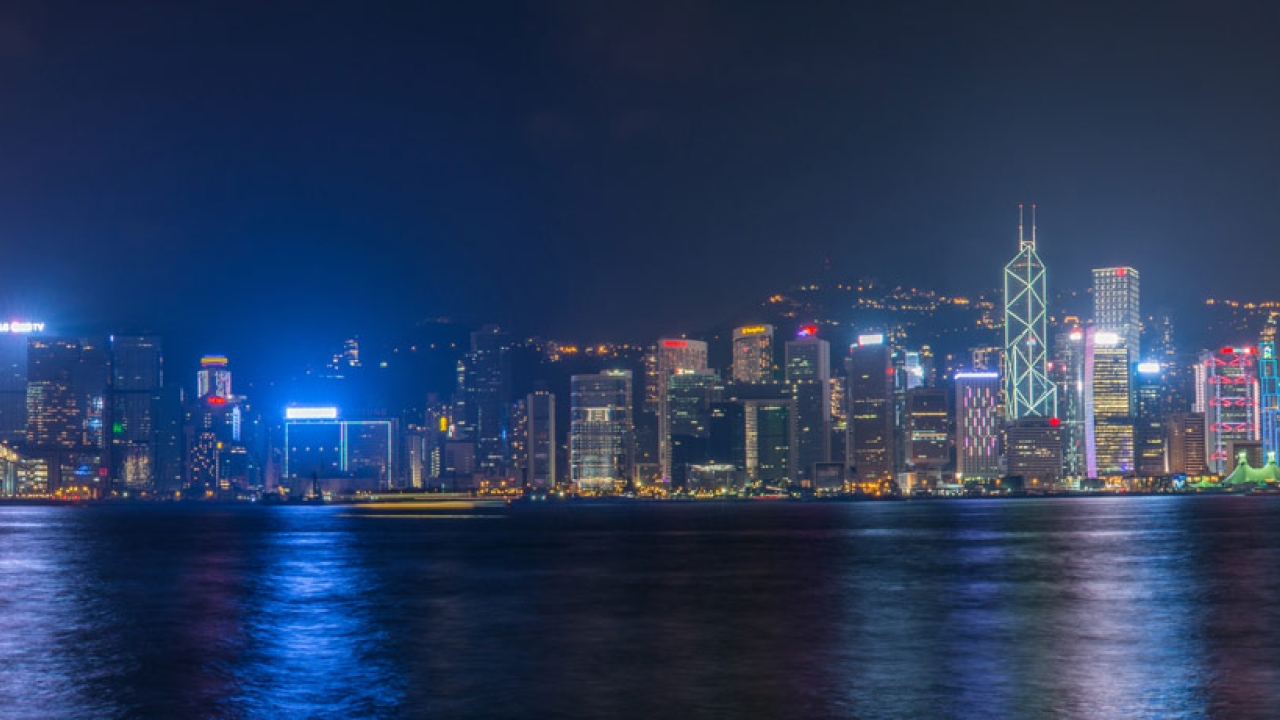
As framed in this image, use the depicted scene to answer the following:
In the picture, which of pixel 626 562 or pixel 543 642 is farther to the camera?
pixel 626 562

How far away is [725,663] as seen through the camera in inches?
1526

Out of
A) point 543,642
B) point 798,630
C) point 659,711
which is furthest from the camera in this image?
point 798,630

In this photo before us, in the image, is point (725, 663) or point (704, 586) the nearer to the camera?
point (725, 663)

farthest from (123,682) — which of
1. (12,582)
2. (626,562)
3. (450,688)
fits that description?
(626,562)

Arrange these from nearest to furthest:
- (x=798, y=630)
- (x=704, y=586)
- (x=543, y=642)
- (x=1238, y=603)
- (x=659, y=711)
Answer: (x=659, y=711)
(x=543, y=642)
(x=798, y=630)
(x=1238, y=603)
(x=704, y=586)

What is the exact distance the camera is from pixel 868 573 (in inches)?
3039

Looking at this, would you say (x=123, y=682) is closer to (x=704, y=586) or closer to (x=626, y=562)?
(x=704, y=586)

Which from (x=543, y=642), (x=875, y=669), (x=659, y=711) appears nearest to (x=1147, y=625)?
(x=875, y=669)

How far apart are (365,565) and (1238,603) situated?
5295cm

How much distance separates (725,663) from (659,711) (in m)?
7.75

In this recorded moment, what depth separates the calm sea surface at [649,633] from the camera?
3300 centimetres

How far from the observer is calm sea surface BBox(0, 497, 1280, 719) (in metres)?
33.0

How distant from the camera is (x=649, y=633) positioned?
47344mm

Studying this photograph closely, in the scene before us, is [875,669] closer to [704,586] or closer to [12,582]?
[704,586]
